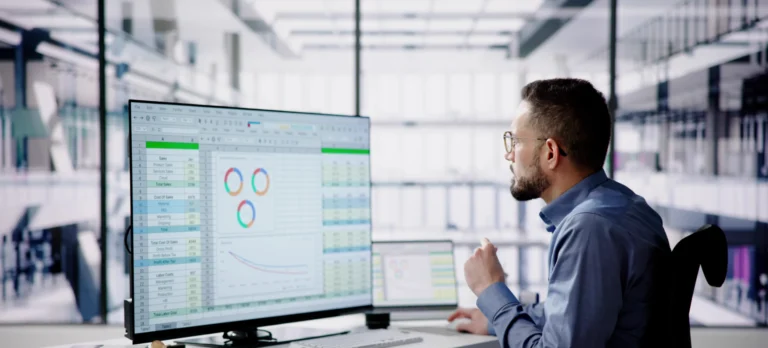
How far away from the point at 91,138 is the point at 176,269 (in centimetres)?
230

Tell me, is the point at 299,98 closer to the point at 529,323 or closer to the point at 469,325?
the point at 469,325

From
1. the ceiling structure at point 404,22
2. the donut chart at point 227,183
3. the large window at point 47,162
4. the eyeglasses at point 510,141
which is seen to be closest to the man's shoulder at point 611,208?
the eyeglasses at point 510,141

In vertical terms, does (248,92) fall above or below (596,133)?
above

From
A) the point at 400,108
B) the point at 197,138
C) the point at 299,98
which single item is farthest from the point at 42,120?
the point at 197,138

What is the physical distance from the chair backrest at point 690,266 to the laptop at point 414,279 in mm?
974

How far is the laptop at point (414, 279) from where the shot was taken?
2164 millimetres

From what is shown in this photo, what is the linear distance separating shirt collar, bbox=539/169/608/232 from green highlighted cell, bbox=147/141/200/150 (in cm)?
93

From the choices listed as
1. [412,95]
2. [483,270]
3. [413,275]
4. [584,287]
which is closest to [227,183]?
[483,270]

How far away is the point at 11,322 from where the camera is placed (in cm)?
330

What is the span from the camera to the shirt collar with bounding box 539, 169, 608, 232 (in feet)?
4.94

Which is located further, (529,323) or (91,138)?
(91,138)

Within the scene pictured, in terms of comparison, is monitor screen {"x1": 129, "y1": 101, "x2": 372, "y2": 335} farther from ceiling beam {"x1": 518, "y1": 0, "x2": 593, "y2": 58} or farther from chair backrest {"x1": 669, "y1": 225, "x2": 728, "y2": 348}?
ceiling beam {"x1": 518, "y1": 0, "x2": 593, "y2": 58}

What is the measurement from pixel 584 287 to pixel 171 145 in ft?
3.45

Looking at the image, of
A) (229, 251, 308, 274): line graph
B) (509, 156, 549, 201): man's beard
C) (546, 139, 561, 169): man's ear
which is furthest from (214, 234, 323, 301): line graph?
(546, 139, 561, 169): man's ear
